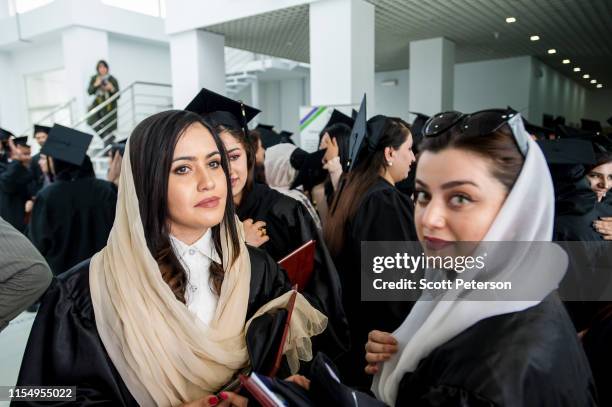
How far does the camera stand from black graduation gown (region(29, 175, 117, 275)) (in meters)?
3.35

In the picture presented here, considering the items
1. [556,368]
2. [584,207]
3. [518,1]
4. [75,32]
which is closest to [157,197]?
[556,368]

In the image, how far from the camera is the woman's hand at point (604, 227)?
2155 mm

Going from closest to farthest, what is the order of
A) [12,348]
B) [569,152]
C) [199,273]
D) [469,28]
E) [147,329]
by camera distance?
[147,329] < [199,273] < [569,152] < [12,348] < [469,28]

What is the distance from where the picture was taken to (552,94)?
14.6 m

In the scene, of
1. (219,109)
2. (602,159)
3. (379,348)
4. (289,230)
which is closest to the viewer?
(379,348)

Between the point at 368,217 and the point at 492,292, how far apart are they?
1262mm

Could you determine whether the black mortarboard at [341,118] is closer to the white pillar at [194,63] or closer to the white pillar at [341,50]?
the white pillar at [341,50]

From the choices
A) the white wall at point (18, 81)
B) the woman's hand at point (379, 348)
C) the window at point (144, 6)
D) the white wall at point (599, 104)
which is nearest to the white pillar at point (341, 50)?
the woman's hand at point (379, 348)

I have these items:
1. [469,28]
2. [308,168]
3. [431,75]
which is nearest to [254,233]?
[308,168]

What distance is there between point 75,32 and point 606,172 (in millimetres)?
11807

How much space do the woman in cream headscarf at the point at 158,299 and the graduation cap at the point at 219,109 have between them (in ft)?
2.16

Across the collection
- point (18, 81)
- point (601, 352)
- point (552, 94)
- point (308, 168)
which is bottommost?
point (601, 352)

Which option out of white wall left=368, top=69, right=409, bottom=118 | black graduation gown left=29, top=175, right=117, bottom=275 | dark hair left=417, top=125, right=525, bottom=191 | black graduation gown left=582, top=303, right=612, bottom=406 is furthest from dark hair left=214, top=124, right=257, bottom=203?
white wall left=368, top=69, right=409, bottom=118

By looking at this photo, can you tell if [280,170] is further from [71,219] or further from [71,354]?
[71,354]
